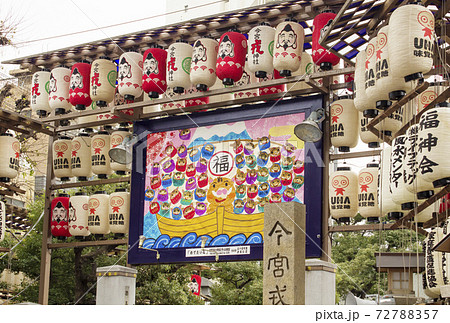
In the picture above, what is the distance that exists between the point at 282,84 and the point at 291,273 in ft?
15.6

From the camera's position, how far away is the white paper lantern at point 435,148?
268 inches

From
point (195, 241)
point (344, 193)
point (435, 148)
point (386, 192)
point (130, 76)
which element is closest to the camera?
point (435, 148)

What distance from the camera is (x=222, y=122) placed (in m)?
11.5

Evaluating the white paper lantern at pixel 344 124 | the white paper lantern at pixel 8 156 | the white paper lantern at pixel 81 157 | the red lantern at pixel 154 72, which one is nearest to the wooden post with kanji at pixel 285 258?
Result: the white paper lantern at pixel 344 124

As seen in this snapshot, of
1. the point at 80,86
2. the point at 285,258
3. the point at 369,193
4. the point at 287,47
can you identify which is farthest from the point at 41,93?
the point at 285,258

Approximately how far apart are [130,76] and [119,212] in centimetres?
242

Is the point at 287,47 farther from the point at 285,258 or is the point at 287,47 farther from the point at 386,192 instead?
the point at 285,258

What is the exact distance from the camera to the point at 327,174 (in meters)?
10.4

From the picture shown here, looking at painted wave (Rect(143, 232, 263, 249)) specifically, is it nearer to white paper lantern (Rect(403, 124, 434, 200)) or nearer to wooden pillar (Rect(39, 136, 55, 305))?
wooden pillar (Rect(39, 136, 55, 305))

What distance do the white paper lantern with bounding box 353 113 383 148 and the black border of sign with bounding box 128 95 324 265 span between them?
731 millimetres

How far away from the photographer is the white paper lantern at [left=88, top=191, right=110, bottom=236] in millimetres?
12203

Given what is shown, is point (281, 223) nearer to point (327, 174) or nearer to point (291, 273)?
point (291, 273)
